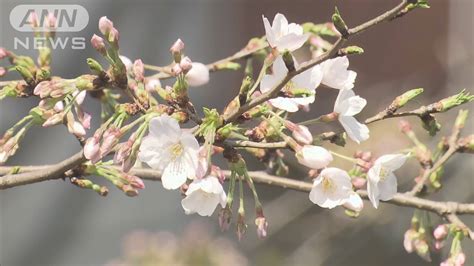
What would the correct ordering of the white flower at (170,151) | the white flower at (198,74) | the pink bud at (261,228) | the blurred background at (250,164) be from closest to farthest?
the white flower at (170,151) < the pink bud at (261,228) < the white flower at (198,74) < the blurred background at (250,164)

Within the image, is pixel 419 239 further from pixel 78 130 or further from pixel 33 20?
pixel 33 20

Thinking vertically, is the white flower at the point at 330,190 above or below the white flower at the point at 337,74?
below

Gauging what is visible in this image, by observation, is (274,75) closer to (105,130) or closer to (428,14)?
(105,130)

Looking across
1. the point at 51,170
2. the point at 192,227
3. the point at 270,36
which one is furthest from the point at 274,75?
the point at 192,227

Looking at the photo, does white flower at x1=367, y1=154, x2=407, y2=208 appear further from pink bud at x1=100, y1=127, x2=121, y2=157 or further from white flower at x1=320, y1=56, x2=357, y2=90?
pink bud at x1=100, y1=127, x2=121, y2=157

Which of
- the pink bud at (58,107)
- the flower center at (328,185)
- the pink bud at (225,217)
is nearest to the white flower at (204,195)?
the pink bud at (225,217)

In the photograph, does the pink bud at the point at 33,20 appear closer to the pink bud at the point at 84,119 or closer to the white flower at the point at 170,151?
the pink bud at the point at 84,119

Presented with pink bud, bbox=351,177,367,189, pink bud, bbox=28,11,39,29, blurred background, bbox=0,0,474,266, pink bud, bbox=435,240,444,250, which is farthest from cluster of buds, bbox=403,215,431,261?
blurred background, bbox=0,0,474,266
